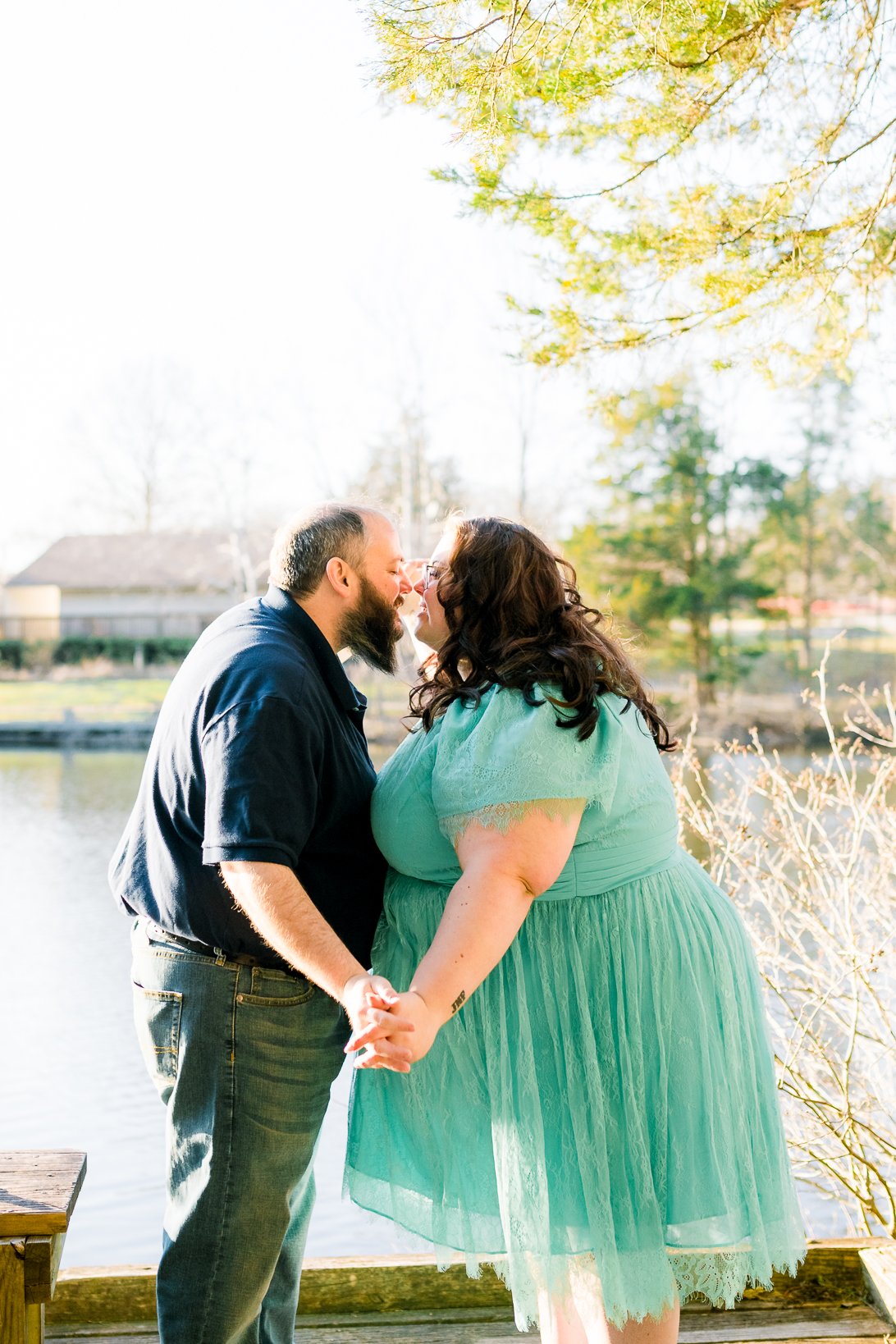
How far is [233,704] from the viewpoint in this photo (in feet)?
6.50

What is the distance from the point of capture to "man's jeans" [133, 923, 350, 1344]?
6.56ft

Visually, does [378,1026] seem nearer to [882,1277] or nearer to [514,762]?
[514,762]

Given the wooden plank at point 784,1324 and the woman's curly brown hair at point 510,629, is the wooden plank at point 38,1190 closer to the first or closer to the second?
the woman's curly brown hair at point 510,629

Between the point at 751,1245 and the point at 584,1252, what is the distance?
28 cm

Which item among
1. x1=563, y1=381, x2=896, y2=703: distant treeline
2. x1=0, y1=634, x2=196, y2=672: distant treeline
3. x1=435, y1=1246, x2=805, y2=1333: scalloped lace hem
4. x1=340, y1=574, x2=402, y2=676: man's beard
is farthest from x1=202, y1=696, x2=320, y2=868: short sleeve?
x1=0, y1=634, x2=196, y2=672: distant treeline

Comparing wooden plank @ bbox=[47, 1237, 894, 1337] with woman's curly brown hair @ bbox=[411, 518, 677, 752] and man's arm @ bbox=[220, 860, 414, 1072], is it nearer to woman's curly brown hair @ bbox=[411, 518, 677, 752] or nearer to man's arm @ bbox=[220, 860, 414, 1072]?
man's arm @ bbox=[220, 860, 414, 1072]

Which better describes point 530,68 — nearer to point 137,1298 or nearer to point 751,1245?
point 751,1245

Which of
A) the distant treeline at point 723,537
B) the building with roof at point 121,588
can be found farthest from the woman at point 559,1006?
the building with roof at point 121,588

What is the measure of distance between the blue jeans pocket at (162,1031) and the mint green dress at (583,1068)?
307mm

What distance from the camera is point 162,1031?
2047 mm

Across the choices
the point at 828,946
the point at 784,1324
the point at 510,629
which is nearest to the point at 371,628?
the point at 510,629

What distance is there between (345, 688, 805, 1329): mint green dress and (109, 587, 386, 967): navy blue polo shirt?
0.07 metres

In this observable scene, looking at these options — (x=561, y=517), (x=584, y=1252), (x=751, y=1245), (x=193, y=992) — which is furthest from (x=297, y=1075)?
(x=561, y=517)

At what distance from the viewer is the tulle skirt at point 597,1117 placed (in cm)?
196
